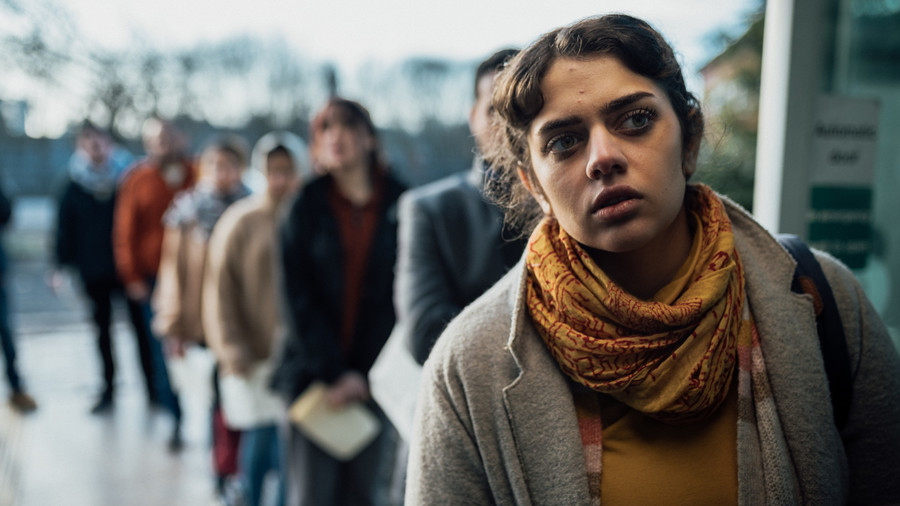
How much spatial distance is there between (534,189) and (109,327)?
6.28m

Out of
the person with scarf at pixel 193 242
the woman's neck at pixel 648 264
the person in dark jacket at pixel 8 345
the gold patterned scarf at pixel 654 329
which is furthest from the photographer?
the person in dark jacket at pixel 8 345

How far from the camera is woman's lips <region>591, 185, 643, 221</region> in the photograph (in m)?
1.42

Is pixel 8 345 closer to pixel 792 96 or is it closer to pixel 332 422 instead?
pixel 332 422

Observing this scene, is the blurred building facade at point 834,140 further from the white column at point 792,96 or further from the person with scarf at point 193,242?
the person with scarf at point 193,242

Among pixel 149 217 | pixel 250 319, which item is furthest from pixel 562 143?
pixel 149 217

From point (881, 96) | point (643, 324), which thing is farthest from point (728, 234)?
point (881, 96)

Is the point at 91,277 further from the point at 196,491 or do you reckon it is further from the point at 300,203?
the point at 300,203

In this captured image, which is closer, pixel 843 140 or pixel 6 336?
pixel 843 140

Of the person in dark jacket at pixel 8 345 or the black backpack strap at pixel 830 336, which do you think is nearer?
the black backpack strap at pixel 830 336

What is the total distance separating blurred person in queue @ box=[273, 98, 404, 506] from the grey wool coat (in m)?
2.03

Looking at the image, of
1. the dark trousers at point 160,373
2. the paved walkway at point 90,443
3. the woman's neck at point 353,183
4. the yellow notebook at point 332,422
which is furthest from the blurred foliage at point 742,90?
the dark trousers at point 160,373

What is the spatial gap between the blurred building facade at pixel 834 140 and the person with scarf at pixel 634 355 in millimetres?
1171

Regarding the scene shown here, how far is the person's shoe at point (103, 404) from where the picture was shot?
646 centimetres

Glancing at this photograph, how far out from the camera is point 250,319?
170 inches
